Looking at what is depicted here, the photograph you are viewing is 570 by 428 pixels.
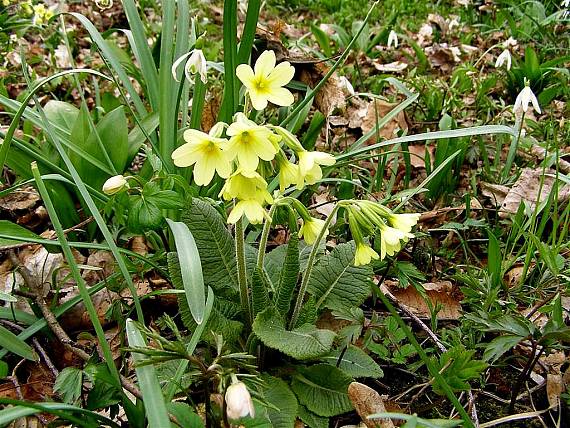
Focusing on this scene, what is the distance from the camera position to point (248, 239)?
198 cm

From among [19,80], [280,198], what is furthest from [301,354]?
[19,80]

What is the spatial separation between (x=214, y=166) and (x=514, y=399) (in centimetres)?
95

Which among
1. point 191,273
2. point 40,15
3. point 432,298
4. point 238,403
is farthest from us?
point 40,15

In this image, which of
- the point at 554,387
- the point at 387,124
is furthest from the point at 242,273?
the point at 387,124

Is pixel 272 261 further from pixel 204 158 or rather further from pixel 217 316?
pixel 204 158

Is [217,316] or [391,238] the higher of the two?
[391,238]

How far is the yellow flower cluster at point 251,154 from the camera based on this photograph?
1.15 metres

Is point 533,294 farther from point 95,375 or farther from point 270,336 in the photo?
point 95,375

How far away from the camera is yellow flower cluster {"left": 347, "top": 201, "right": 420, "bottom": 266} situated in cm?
128

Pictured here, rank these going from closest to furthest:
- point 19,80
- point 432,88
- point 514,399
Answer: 1. point 514,399
2. point 432,88
3. point 19,80

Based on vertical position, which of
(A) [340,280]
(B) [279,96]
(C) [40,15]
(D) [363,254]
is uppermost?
(B) [279,96]

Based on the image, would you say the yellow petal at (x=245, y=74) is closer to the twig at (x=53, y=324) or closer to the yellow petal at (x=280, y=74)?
the yellow petal at (x=280, y=74)

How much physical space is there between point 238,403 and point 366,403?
1.69ft

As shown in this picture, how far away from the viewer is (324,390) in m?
1.43
